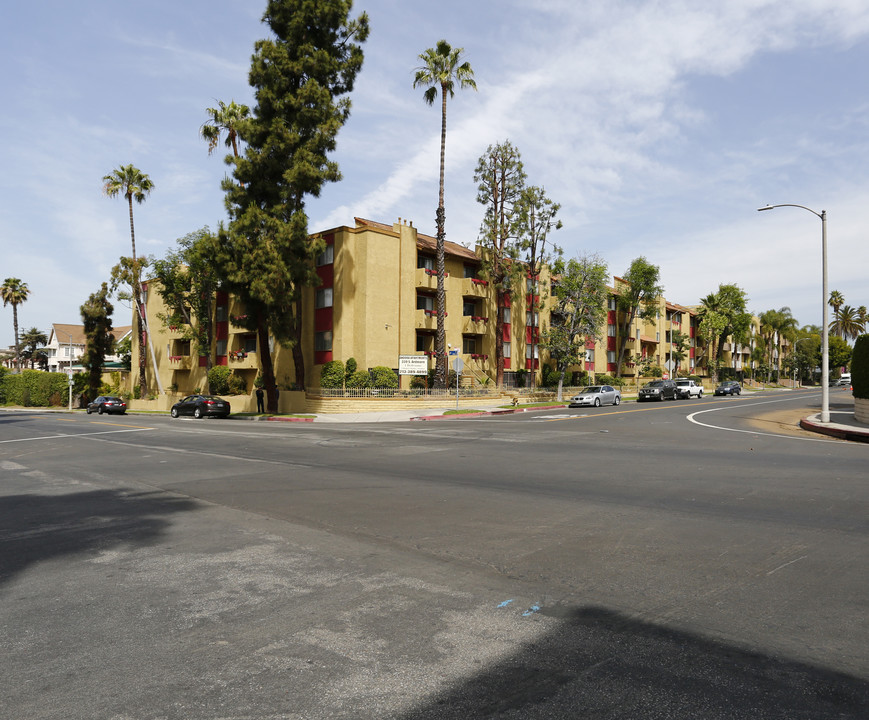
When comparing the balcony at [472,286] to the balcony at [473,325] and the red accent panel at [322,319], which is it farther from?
the red accent panel at [322,319]

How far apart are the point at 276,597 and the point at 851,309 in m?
145

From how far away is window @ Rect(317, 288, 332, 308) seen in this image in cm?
3891

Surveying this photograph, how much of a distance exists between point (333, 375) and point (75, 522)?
2861 centimetres

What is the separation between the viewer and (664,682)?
A: 10.8ft

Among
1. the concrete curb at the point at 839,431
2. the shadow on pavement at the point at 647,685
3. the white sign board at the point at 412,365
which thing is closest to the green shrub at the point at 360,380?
the white sign board at the point at 412,365

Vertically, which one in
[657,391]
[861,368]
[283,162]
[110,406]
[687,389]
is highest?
[283,162]

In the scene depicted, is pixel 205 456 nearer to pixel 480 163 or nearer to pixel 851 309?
pixel 480 163

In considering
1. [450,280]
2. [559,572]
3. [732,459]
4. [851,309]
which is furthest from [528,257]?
[851,309]

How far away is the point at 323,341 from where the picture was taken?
39.0 metres

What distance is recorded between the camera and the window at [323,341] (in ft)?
126

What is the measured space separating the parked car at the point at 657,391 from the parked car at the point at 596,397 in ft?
11.1

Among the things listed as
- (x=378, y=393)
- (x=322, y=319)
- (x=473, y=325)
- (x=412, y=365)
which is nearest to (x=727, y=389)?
(x=473, y=325)

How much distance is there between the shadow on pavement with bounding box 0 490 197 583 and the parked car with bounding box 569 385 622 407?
33.3 meters

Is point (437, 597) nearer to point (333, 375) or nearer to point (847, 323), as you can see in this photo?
point (333, 375)
